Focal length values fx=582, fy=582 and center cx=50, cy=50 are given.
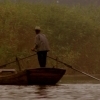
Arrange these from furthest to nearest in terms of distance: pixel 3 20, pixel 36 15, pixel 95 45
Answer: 1. pixel 95 45
2. pixel 36 15
3. pixel 3 20

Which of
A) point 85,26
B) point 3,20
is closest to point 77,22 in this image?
point 85,26

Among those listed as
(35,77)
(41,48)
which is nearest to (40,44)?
(41,48)

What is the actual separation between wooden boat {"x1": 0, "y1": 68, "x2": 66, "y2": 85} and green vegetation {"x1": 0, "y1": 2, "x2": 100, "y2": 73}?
828 inches

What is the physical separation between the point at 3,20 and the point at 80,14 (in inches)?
348

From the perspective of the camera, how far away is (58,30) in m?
47.8

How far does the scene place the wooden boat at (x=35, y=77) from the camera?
20.7 m

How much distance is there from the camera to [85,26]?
48.7m

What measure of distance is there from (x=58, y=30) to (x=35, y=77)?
27.1m

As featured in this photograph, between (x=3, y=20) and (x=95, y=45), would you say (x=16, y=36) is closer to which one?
(x=3, y=20)

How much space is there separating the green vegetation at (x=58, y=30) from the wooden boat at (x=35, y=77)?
21.0 m

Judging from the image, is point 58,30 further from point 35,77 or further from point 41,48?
point 35,77

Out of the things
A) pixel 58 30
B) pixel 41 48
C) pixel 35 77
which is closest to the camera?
pixel 35 77

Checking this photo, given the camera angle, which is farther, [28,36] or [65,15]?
[65,15]

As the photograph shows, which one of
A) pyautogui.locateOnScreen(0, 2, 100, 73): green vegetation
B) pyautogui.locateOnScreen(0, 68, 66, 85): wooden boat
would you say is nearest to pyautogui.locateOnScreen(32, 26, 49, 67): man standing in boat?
pyautogui.locateOnScreen(0, 68, 66, 85): wooden boat
